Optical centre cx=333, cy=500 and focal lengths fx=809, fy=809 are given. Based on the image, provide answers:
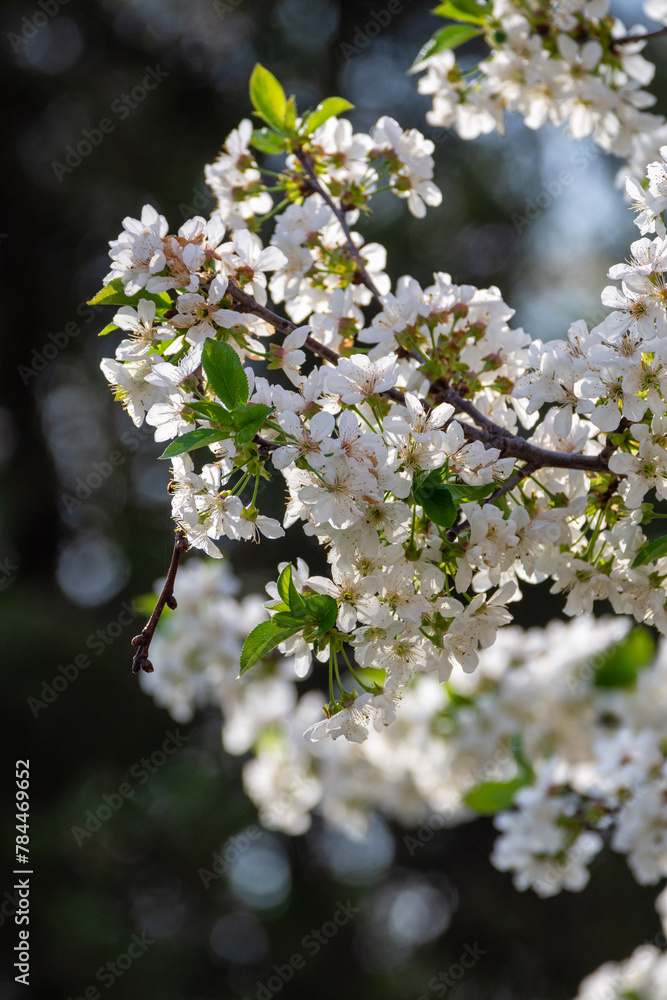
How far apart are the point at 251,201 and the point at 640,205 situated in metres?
0.61

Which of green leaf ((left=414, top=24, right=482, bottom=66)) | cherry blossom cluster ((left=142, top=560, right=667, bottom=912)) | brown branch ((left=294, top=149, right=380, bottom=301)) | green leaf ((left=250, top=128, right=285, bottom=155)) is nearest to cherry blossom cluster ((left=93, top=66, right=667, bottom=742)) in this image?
brown branch ((left=294, top=149, right=380, bottom=301))

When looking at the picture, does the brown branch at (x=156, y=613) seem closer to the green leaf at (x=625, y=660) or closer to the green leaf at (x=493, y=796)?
the green leaf at (x=493, y=796)

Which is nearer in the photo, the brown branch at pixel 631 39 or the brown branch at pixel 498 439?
the brown branch at pixel 498 439

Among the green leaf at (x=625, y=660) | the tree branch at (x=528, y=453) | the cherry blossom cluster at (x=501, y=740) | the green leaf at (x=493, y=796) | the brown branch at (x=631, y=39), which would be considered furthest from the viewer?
the green leaf at (x=625, y=660)

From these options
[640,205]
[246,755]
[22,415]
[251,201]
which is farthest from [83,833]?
[640,205]

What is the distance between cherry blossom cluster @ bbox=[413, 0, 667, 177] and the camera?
4.50 ft

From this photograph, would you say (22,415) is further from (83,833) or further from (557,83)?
(557,83)

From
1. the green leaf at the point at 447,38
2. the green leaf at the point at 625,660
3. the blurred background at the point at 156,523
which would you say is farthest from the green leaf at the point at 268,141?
the blurred background at the point at 156,523

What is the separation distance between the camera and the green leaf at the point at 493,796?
2.08 m

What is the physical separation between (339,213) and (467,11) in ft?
1.70

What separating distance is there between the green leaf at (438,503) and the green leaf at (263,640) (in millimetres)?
176

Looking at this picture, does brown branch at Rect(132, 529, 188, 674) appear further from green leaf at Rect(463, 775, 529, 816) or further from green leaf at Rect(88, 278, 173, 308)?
green leaf at Rect(463, 775, 529, 816)

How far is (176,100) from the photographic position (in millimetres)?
5219

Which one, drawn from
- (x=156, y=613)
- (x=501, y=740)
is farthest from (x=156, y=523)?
(x=156, y=613)
